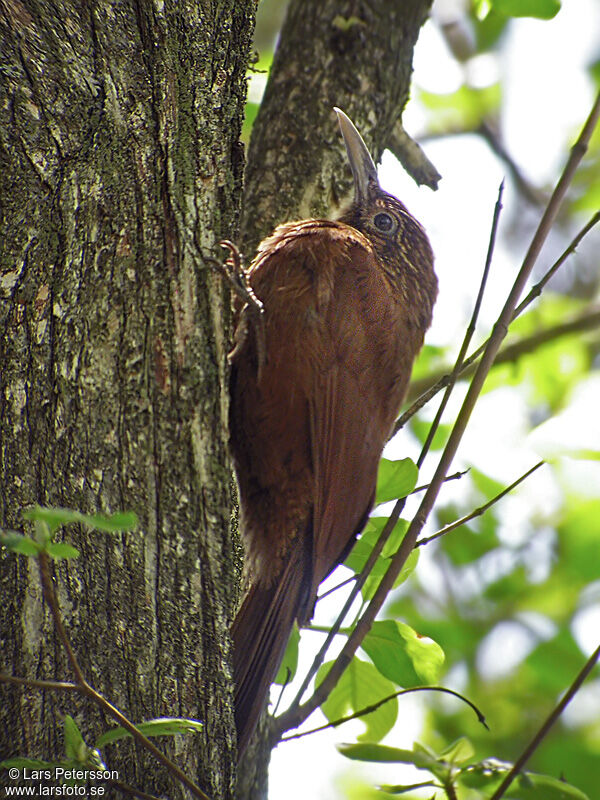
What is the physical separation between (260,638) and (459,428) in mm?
671

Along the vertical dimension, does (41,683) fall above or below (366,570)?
below

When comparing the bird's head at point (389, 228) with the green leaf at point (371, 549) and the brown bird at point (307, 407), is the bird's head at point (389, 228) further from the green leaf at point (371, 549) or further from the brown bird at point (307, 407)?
the green leaf at point (371, 549)

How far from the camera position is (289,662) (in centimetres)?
199

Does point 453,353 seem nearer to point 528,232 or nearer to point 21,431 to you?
point 21,431

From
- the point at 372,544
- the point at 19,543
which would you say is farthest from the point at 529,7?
the point at 19,543

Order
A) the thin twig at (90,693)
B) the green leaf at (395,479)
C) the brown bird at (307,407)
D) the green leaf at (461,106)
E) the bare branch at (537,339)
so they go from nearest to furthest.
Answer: the thin twig at (90,693) → the green leaf at (395,479) → the brown bird at (307,407) → the bare branch at (537,339) → the green leaf at (461,106)

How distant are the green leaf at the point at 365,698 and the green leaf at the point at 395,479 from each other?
1.36ft

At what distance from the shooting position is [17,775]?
4.08ft

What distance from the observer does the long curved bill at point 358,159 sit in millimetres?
2418

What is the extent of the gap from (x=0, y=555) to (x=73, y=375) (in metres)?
0.33

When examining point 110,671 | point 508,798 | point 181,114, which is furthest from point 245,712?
point 181,114

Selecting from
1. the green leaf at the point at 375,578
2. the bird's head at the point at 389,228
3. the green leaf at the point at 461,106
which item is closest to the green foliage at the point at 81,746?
the green leaf at the point at 375,578

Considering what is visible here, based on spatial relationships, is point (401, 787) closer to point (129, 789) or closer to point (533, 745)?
point (533, 745)

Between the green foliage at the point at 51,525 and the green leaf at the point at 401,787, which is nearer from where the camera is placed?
the green foliage at the point at 51,525
